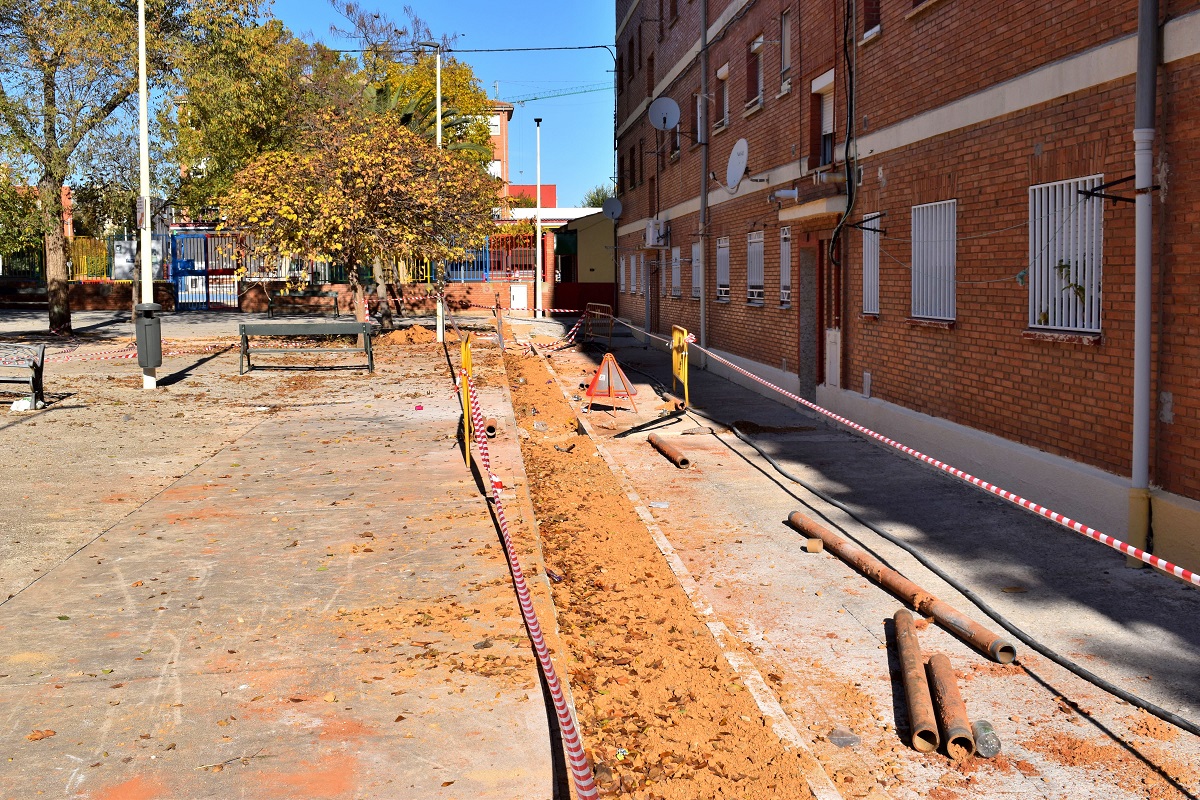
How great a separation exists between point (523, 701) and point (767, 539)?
4234 millimetres

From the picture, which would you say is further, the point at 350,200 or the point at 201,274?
the point at 201,274

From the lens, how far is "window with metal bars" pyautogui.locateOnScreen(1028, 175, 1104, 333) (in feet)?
29.7

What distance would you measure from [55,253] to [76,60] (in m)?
5.71

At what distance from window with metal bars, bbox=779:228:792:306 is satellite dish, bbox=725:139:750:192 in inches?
76.3

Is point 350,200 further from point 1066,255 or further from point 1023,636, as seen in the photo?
point 1023,636

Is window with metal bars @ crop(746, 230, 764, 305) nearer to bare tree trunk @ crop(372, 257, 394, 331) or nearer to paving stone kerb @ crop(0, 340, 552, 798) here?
paving stone kerb @ crop(0, 340, 552, 798)

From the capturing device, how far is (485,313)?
47.4 metres

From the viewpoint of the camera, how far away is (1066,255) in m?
9.42

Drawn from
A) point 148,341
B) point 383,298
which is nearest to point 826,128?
point 148,341

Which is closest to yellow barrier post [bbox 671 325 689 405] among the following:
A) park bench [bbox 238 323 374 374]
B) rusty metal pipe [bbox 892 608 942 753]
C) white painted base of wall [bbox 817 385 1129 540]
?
white painted base of wall [bbox 817 385 1129 540]

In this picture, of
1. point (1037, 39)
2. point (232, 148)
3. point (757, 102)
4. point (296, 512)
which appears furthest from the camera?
point (232, 148)

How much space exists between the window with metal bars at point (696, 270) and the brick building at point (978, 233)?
3.71 meters

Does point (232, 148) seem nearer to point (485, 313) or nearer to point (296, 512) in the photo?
point (485, 313)

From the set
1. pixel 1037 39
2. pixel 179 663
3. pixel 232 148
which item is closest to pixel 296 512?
pixel 179 663
